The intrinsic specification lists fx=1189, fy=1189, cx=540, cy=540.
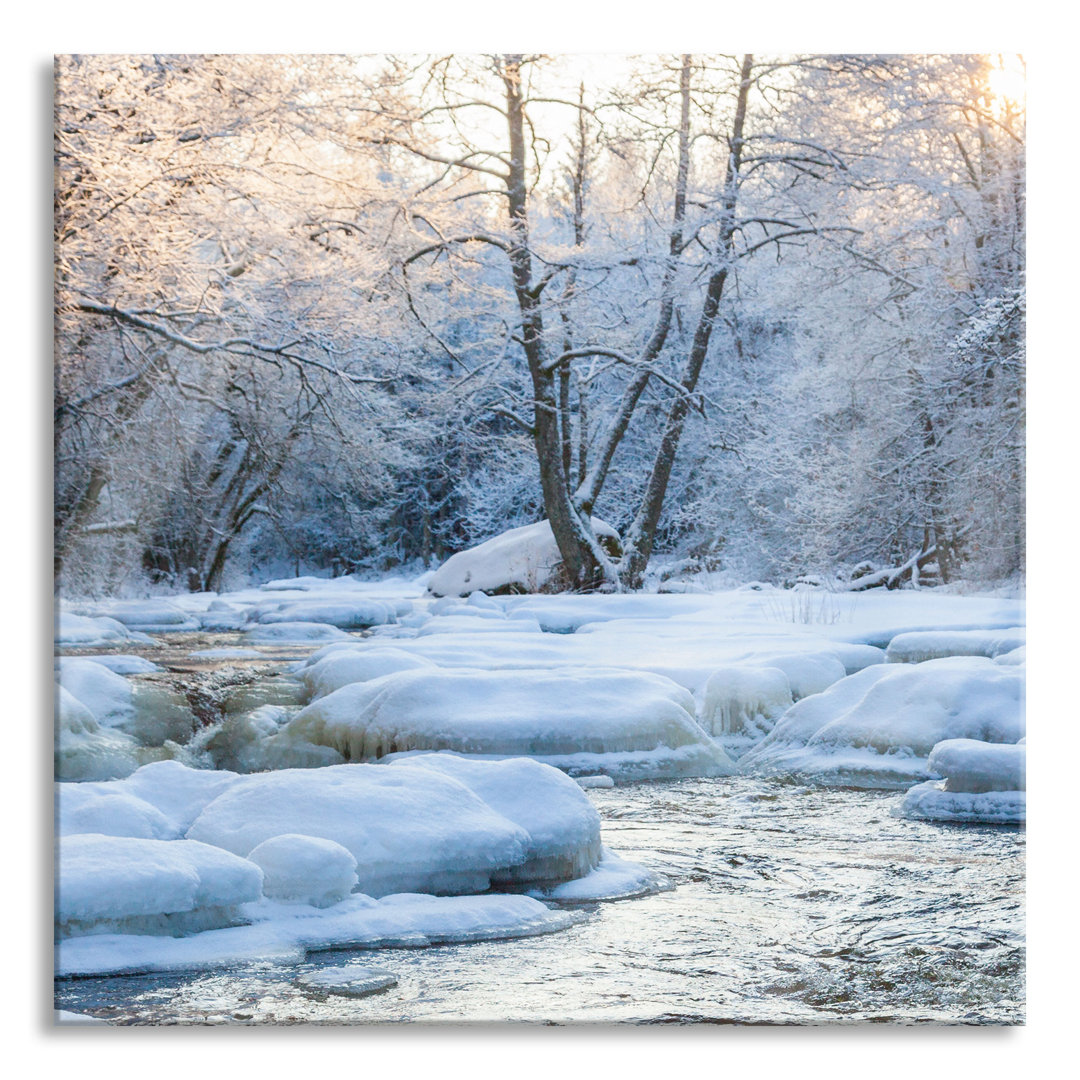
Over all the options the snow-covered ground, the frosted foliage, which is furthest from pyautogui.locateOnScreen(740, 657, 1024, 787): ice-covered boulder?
the frosted foliage

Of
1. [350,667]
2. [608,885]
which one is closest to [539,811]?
[608,885]

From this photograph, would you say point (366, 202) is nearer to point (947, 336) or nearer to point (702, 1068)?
point (947, 336)

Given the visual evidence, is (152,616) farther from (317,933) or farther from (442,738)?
(317,933)

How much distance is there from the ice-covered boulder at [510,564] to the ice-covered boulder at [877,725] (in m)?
0.82

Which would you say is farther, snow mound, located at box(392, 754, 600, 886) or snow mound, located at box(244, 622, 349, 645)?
snow mound, located at box(244, 622, 349, 645)

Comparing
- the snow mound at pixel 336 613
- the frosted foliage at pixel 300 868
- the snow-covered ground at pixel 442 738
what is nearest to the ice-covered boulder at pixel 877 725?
the snow-covered ground at pixel 442 738

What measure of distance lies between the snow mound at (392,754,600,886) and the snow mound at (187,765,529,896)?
0.04 m

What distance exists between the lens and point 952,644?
137 inches

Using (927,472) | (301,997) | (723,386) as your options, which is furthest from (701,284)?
(301,997)

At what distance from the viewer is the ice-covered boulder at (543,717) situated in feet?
11.8

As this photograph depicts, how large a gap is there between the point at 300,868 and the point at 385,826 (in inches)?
9.8

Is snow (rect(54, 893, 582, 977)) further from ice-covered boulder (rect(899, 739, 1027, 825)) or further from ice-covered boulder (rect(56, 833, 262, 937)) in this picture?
ice-covered boulder (rect(899, 739, 1027, 825))

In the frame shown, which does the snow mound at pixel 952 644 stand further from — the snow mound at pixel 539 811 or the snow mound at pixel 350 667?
the snow mound at pixel 350 667

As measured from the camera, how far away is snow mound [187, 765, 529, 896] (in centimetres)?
290
